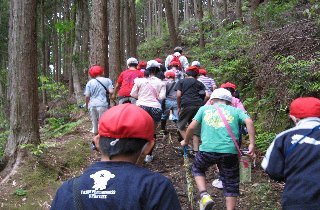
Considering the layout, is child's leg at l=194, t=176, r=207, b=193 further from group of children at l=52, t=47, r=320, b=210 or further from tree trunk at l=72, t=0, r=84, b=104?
tree trunk at l=72, t=0, r=84, b=104

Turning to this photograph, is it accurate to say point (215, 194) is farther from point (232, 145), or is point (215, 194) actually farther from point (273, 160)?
point (273, 160)

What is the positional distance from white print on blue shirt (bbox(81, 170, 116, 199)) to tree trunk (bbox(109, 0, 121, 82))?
1114cm

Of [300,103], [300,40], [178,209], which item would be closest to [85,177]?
[178,209]

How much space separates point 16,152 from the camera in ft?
22.5

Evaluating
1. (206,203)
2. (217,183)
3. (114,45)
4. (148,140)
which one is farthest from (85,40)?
(148,140)

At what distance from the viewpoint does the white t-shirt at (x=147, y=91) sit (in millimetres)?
7160

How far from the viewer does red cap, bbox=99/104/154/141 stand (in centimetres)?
201

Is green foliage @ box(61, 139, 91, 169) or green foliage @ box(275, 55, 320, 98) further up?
green foliage @ box(275, 55, 320, 98)

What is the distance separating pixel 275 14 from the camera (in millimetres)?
13070

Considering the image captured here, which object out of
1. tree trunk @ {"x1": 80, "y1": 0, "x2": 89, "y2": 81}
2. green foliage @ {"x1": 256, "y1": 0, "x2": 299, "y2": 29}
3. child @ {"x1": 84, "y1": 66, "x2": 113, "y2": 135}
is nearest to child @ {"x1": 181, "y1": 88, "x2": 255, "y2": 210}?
child @ {"x1": 84, "y1": 66, "x2": 113, "y2": 135}

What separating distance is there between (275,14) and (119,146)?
12335mm

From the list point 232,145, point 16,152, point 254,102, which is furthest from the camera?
point 254,102

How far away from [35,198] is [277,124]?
5379mm

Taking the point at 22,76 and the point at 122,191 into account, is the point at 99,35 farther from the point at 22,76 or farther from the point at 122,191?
the point at 122,191
